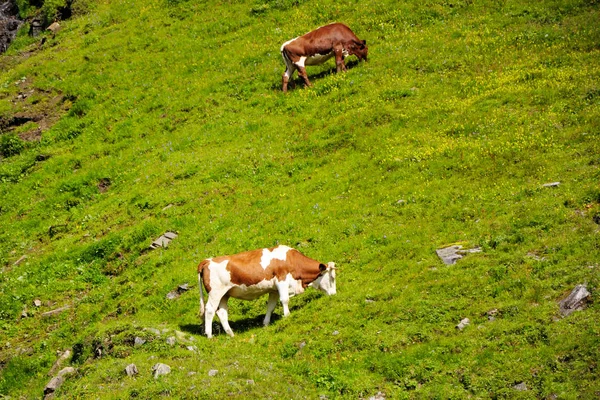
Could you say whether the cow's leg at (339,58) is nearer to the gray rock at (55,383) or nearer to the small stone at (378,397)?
the gray rock at (55,383)

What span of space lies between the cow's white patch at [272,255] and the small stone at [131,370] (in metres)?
4.38

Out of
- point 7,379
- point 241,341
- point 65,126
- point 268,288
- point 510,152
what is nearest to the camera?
point 241,341

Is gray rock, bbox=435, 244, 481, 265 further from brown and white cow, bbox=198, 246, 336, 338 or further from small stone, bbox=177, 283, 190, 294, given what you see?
small stone, bbox=177, 283, 190, 294

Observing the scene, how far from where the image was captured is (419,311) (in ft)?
51.0

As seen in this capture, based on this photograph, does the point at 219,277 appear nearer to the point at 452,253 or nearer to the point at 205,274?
the point at 205,274

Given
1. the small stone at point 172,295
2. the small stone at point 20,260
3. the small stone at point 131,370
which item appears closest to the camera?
the small stone at point 131,370

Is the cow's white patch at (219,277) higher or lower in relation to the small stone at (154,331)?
higher

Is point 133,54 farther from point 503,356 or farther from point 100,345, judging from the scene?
point 503,356

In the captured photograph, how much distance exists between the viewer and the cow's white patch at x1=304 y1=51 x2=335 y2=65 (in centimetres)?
3228

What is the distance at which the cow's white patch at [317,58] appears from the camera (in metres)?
32.3

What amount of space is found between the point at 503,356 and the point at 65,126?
94.5 ft

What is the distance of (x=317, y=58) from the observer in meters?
32.4

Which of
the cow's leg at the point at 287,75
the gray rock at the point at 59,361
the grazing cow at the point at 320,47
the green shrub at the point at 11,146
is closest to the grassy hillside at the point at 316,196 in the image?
the green shrub at the point at 11,146

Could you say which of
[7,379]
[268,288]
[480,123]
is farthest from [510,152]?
[7,379]
